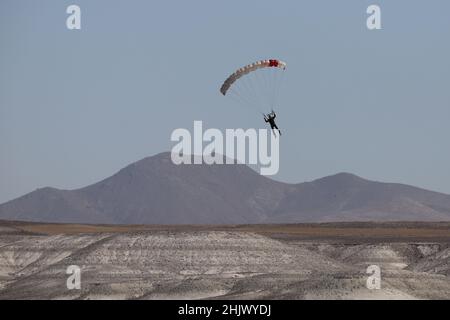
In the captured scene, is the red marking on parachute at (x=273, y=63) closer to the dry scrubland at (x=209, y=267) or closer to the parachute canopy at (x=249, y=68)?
the parachute canopy at (x=249, y=68)

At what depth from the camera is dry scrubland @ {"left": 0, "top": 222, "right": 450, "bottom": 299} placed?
81.0 meters

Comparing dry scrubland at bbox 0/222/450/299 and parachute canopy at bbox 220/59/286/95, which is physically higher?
parachute canopy at bbox 220/59/286/95

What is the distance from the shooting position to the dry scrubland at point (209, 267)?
81.0 m

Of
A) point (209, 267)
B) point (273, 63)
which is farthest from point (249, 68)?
point (209, 267)

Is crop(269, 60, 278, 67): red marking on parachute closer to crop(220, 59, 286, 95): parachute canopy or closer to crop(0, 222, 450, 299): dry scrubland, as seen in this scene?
crop(220, 59, 286, 95): parachute canopy

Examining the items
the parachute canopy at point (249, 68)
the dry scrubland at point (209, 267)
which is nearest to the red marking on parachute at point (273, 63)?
the parachute canopy at point (249, 68)

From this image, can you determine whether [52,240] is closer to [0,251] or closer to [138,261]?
[0,251]

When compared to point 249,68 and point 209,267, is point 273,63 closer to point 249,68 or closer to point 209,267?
point 249,68

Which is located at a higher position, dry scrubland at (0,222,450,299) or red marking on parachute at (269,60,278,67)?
red marking on parachute at (269,60,278,67)

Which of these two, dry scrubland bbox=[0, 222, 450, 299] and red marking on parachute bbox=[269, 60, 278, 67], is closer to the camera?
dry scrubland bbox=[0, 222, 450, 299]

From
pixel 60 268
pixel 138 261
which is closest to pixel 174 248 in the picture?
pixel 138 261

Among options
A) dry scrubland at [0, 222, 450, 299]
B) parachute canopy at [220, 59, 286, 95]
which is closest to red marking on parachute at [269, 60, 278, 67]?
parachute canopy at [220, 59, 286, 95]

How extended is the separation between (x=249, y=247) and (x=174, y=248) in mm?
6518
